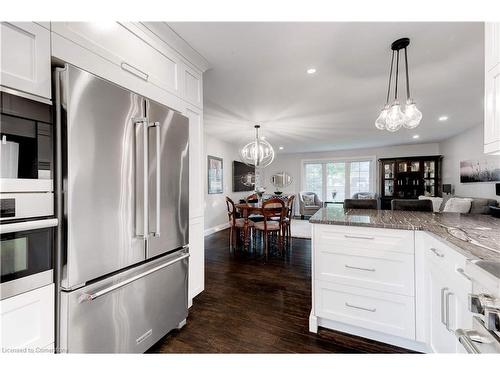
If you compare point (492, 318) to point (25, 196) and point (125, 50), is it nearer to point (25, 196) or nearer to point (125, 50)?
point (25, 196)

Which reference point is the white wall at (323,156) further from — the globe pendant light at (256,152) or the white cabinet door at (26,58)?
the white cabinet door at (26,58)

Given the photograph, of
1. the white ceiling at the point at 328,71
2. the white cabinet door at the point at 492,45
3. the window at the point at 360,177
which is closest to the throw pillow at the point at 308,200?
the window at the point at 360,177

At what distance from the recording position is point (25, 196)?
906 mm

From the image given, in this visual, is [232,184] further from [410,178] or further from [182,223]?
[410,178]

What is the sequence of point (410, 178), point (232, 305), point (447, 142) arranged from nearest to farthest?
1. point (232, 305)
2. point (447, 142)
3. point (410, 178)

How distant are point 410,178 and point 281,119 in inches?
195

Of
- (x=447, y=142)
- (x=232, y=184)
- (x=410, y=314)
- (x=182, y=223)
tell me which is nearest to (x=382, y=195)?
(x=447, y=142)

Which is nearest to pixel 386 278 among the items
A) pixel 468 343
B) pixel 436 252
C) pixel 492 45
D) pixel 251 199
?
pixel 436 252

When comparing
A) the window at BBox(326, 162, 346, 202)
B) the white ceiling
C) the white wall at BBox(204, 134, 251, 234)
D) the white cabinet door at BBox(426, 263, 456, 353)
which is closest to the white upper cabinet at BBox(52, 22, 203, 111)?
the white ceiling

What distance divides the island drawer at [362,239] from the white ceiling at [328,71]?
1.53 metres

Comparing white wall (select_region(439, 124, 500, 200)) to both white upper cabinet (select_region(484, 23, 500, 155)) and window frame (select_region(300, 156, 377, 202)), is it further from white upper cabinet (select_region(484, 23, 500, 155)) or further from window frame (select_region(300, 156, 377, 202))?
white upper cabinet (select_region(484, 23, 500, 155))

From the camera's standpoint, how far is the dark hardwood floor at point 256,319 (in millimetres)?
1569
